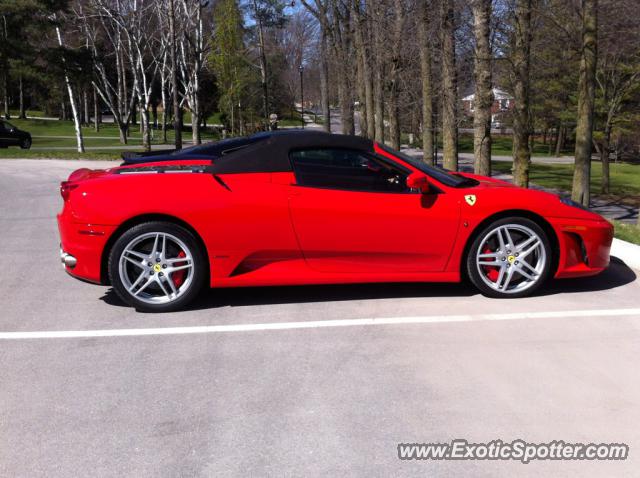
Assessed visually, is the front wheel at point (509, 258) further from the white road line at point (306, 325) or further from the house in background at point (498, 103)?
the house in background at point (498, 103)

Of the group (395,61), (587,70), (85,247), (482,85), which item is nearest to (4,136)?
(395,61)

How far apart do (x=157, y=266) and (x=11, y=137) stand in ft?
123

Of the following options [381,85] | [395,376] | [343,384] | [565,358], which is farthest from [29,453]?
[381,85]

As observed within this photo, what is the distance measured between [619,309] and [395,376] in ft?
7.93

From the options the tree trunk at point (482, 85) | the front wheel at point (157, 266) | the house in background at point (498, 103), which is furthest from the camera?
the house in background at point (498, 103)

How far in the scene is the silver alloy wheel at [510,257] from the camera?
18.7 ft

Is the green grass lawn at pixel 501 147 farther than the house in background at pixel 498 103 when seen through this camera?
Yes

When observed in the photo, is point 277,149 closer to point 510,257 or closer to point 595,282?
point 510,257

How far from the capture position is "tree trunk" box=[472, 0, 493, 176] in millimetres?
11250

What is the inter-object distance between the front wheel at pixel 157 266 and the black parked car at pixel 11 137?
3691 centimetres

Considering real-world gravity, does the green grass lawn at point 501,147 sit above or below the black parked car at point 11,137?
below

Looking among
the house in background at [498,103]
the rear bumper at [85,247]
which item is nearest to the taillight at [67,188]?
the rear bumper at [85,247]

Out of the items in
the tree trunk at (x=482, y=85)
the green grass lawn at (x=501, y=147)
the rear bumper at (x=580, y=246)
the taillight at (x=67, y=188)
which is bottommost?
the green grass lawn at (x=501, y=147)

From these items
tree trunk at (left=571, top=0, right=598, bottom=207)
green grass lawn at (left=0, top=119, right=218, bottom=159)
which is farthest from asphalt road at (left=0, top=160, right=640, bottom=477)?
green grass lawn at (left=0, top=119, right=218, bottom=159)
